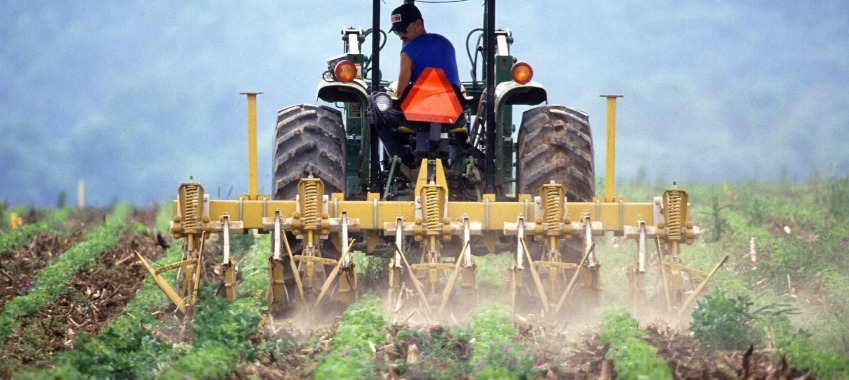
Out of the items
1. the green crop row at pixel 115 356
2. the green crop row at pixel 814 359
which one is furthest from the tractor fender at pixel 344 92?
the green crop row at pixel 814 359

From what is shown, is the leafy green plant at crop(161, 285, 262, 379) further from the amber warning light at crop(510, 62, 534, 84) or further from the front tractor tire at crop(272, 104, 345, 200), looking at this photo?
the amber warning light at crop(510, 62, 534, 84)

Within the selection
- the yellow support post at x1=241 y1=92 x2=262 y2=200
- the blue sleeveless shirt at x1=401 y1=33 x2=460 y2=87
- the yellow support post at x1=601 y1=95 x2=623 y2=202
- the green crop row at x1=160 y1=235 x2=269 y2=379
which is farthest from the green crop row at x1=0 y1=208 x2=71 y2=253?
the yellow support post at x1=601 y1=95 x2=623 y2=202

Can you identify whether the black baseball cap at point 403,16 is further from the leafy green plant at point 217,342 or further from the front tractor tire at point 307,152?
the leafy green plant at point 217,342

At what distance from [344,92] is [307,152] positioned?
1.93 ft

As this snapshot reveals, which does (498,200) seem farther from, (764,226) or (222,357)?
(764,226)

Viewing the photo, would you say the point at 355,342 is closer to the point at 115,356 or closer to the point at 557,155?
the point at 115,356

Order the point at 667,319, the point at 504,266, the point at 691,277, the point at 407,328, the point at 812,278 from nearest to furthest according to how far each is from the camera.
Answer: the point at 407,328
the point at 667,319
the point at 691,277
the point at 812,278
the point at 504,266

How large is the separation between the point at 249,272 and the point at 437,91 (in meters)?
3.13

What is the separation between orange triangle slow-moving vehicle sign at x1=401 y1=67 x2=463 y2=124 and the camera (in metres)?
10.7

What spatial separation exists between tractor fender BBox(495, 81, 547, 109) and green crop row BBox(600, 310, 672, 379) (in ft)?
7.13

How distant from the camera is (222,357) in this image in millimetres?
7848

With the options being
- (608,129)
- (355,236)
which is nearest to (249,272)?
(355,236)

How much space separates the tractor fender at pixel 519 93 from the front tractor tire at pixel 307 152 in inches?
50.7

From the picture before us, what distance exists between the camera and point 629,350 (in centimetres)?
796
